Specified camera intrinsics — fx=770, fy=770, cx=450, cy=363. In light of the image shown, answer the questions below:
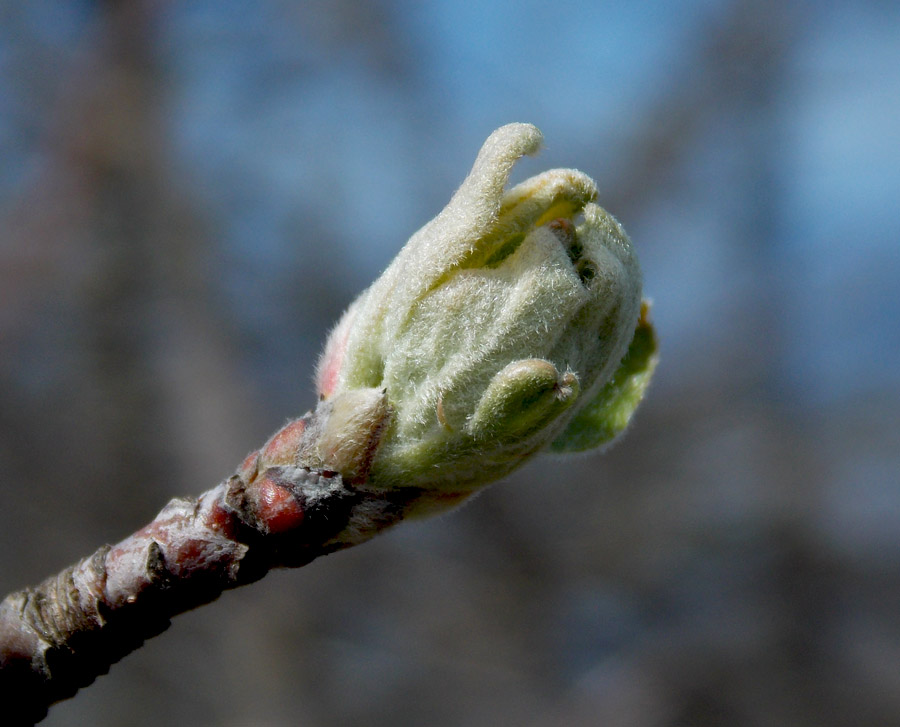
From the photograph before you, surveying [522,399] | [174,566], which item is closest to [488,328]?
[522,399]

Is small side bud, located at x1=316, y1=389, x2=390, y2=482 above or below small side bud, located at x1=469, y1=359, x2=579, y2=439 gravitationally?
above

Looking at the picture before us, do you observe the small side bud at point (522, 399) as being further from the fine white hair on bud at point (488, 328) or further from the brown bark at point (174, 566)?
the brown bark at point (174, 566)

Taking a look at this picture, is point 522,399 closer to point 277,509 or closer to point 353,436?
point 353,436

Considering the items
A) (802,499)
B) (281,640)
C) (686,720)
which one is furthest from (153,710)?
(802,499)

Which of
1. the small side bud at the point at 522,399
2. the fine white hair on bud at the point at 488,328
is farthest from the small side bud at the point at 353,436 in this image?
the small side bud at the point at 522,399

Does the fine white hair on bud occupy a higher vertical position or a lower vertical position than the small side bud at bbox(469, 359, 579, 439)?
higher

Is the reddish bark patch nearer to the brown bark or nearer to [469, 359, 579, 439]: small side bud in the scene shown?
the brown bark

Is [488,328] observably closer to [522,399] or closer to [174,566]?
[522,399]

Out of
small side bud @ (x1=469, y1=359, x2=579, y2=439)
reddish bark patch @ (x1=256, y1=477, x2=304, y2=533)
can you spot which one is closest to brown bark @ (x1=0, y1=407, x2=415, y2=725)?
reddish bark patch @ (x1=256, y1=477, x2=304, y2=533)

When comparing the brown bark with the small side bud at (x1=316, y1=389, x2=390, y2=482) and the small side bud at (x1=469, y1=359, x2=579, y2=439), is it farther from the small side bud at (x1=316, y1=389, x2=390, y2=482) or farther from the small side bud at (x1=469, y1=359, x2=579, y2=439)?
the small side bud at (x1=469, y1=359, x2=579, y2=439)
